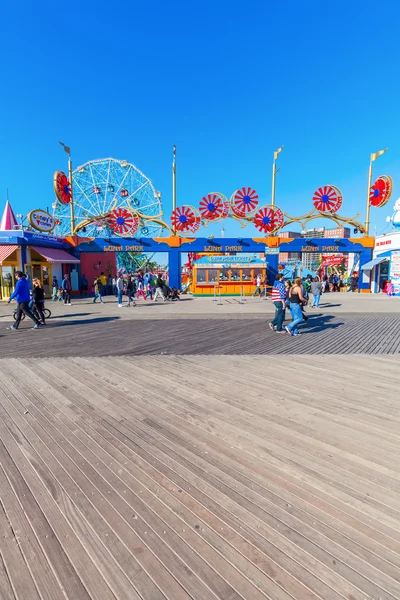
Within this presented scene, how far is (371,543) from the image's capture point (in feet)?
6.85

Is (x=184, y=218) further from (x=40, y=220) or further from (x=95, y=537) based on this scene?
(x=95, y=537)

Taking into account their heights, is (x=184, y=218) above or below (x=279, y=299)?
above

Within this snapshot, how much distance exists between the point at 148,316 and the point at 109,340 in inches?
177

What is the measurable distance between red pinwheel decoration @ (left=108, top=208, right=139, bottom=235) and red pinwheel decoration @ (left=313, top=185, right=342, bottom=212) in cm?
1417

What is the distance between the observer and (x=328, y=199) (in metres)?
24.8

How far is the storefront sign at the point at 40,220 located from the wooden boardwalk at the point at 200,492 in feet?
59.4

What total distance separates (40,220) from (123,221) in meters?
5.94

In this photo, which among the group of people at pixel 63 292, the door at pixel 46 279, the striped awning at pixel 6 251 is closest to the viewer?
the group of people at pixel 63 292

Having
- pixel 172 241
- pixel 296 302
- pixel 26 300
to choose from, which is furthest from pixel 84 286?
pixel 296 302

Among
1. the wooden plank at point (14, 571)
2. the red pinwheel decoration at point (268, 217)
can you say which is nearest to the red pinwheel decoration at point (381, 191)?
the red pinwheel decoration at point (268, 217)

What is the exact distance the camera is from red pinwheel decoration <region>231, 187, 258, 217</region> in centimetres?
2395

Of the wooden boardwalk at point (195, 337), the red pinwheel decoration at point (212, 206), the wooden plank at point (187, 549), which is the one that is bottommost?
the wooden plank at point (187, 549)

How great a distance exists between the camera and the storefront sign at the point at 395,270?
22.8 meters

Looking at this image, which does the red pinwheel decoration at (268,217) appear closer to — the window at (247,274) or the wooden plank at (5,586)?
the window at (247,274)
